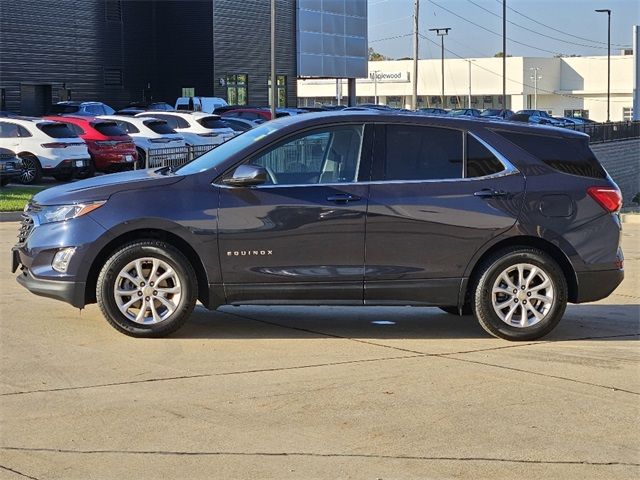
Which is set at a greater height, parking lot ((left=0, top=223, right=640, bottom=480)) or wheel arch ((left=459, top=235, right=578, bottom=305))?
wheel arch ((left=459, top=235, right=578, bottom=305))

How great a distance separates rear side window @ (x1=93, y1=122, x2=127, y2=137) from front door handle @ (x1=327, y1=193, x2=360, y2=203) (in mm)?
20173

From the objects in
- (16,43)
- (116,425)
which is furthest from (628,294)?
(16,43)

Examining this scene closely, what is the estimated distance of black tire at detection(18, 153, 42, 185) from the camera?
24.5 metres

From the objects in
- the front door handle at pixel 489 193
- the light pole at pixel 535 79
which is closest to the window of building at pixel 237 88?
the front door handle at pixel 489 193

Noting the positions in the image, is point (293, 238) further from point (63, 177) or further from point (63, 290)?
point (63, 177)

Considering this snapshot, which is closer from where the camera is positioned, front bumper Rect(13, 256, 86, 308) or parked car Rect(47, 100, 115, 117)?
front bumper Rect(13, 256, 86, 308)

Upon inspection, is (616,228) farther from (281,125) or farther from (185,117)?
(185,117)

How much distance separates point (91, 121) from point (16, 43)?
21183mm

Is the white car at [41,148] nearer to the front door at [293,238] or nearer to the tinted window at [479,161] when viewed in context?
the front door at [293,238]

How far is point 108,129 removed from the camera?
2733cm

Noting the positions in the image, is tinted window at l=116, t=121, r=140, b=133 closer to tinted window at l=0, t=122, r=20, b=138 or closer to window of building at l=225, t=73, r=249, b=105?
tinted window at l=0, t=122, r=20, b=138

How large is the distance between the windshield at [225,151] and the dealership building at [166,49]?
130 ft

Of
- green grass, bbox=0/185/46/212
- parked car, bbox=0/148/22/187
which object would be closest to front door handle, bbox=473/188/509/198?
green grass, bbox=0/185/46/212

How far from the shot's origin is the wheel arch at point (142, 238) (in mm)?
7832
